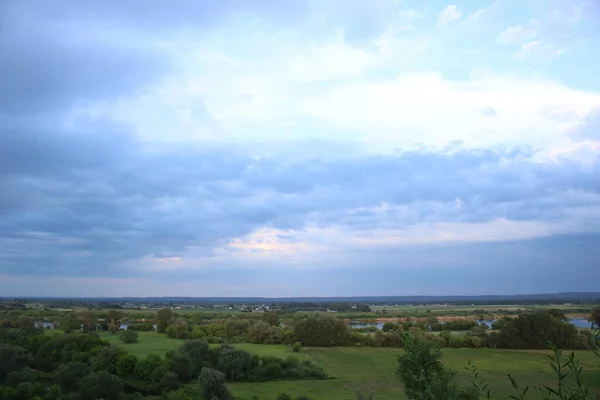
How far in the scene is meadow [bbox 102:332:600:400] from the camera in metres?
48.0

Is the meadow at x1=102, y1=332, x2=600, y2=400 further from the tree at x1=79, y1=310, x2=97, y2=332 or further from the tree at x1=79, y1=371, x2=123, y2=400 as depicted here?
the tree at x1=79, y1=310, x2=97, y2=332

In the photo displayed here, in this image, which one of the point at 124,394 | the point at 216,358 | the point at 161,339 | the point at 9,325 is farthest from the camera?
the point at 9,325

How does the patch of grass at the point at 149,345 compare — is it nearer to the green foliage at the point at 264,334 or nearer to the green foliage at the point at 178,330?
the green foliage at the point at 178,330

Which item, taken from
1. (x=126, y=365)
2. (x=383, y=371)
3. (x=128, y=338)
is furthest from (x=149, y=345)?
(x=383, y=371)

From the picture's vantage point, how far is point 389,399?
42969 mm

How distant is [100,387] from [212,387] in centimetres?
1129

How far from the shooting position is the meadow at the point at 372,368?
157ft

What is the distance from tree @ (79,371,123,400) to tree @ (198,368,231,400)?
9128 mm

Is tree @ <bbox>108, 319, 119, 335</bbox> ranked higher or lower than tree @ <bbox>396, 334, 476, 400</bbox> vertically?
lower

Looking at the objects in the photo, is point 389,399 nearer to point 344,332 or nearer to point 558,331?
point 344,332

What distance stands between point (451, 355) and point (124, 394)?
46.8 meters

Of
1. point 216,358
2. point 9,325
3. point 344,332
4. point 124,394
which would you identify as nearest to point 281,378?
point 216,358

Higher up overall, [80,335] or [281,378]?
[80,335]

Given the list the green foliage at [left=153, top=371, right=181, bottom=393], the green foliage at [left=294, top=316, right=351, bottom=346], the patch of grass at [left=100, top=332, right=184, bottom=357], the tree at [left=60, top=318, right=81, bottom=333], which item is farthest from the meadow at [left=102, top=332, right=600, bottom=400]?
the tree at [left=60, top=318, right=81, bottom=333]
